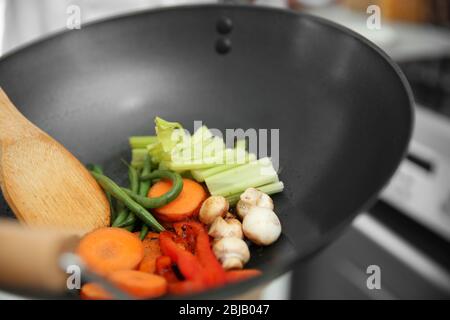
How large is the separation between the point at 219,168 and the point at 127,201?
22cm

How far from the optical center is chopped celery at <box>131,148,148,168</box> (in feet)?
3.80

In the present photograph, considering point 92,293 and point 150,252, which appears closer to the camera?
point 92,293

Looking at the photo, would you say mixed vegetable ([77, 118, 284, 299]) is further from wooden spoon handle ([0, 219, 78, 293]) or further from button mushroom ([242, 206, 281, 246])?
wooden spoon handle ([0, 219, 78, 293])

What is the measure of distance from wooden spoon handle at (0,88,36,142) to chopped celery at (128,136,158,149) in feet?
0.74

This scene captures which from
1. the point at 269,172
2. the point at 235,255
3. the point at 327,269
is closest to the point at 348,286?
the point at 327,269

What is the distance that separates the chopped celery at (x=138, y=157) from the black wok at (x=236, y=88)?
36 mm

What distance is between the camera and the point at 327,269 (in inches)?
78.5

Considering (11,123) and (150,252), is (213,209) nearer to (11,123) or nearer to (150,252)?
(150,252)

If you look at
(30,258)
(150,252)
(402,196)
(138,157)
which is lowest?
(402,196)

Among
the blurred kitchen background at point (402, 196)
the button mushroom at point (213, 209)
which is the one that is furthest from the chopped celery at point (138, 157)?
the blurred kitchen background at point (402, 196)

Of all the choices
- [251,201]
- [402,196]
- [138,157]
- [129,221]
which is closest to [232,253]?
[251,201]

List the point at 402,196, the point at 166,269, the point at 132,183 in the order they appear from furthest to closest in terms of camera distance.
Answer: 1. the point at 402,196
2. the point at 132,183
3. the point at 166,269

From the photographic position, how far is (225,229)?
966 millimetres

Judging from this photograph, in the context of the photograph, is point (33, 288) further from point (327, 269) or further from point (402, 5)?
point (402, 5)
